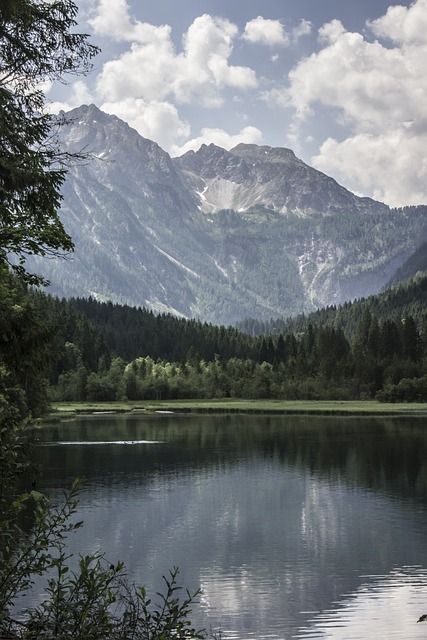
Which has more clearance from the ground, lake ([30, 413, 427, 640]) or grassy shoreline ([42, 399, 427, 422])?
grassy shoreline ([42, 399, 427, 422])

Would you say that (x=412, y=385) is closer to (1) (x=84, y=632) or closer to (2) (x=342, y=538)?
(2) (x=342, y=538)

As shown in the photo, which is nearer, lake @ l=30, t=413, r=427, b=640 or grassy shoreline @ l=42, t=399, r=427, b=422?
lake @ l=30, t=413, r=427, b=640

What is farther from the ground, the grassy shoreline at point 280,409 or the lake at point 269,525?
the grassy shoreline at point 280,409

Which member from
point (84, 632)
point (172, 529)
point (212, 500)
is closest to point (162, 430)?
point (212, 500)

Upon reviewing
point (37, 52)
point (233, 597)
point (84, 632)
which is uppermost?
point (37, 52)

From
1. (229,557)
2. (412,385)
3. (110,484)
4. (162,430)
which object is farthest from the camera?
(412,385)

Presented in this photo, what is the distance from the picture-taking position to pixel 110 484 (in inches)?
2453

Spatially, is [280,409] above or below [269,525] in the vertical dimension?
above

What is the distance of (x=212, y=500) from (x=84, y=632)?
44.6 m

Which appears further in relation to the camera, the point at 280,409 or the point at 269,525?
the point at 280,409

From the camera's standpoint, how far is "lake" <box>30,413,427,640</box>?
2895 cm

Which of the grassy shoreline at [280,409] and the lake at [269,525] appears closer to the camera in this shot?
the lake at [269,525]

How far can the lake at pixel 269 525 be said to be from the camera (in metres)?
29.0

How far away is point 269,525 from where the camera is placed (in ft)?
151
